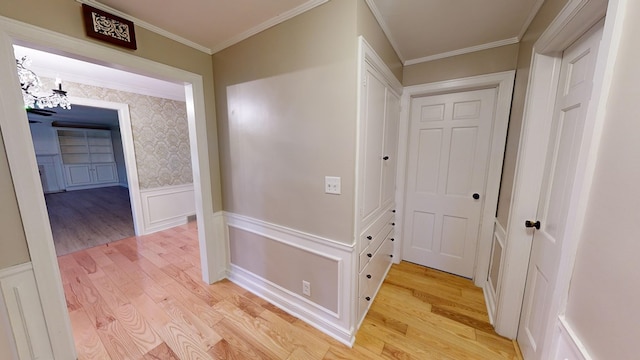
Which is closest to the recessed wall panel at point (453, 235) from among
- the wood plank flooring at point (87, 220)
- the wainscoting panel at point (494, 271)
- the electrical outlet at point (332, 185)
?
the wainscoting panel at point (494, 271)

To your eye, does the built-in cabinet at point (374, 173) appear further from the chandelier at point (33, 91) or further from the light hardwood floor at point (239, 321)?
the chandelier at point (33, 91)

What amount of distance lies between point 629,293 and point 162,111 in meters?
4.91

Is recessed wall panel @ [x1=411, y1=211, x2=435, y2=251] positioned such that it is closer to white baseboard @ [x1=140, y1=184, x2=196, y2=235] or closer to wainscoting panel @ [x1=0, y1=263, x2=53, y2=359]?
wainscoting panel @ [x1=0, y1=263, x2=53, y2=359]

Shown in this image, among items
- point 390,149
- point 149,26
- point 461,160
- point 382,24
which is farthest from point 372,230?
point 149,26

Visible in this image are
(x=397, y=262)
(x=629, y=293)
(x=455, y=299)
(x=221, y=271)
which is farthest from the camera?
(x=397, y=262)

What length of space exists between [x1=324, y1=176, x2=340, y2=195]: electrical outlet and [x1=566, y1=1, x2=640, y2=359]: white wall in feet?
3.56

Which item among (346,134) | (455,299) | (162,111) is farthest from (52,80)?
(455,299)

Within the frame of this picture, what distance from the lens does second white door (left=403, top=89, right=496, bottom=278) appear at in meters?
2.05

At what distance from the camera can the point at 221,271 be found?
227 centimetres

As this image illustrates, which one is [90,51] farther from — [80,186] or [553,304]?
[80,186]

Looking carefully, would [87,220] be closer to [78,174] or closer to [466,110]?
[78,174]

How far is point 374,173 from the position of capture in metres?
1.68

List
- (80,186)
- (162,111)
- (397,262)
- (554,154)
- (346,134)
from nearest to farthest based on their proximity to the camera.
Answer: (554,154), (346,134), (397,262), (162,111), (80,186)

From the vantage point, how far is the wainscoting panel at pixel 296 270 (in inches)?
59.2
